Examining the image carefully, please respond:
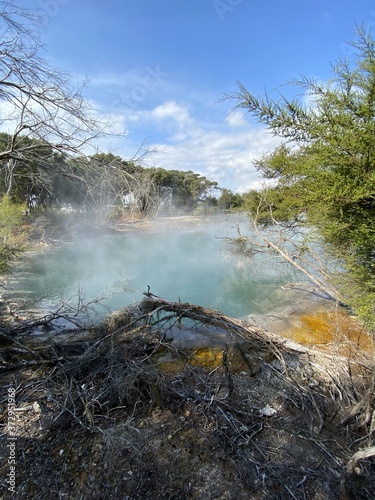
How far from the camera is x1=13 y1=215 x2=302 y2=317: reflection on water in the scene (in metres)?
7.59

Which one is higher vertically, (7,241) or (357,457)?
(7,241)

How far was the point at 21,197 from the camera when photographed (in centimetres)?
1795

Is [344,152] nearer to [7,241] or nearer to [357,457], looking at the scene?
[357,457]

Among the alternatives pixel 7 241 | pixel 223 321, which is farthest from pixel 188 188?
pixel 223 321

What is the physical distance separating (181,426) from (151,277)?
7.80m

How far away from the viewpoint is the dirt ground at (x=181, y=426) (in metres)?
1.84

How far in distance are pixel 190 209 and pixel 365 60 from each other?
3527 centimetres

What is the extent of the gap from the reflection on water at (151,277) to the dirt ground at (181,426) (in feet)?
10.8

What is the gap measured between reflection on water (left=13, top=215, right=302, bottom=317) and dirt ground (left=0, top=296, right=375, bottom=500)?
3.29 meters

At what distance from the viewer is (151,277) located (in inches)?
393

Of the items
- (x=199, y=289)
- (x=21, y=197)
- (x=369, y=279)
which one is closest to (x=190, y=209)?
(x=21, y=197)

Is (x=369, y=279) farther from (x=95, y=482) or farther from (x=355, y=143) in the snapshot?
(x=95, y=482)

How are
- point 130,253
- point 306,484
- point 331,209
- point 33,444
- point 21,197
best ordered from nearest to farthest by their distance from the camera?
point 306,484
point 33,444
point 331,209
point 130,253
point 21,197

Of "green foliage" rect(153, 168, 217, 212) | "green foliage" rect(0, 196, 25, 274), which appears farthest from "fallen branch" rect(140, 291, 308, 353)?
"green foliage" rect(153, 168, 217, 212)
